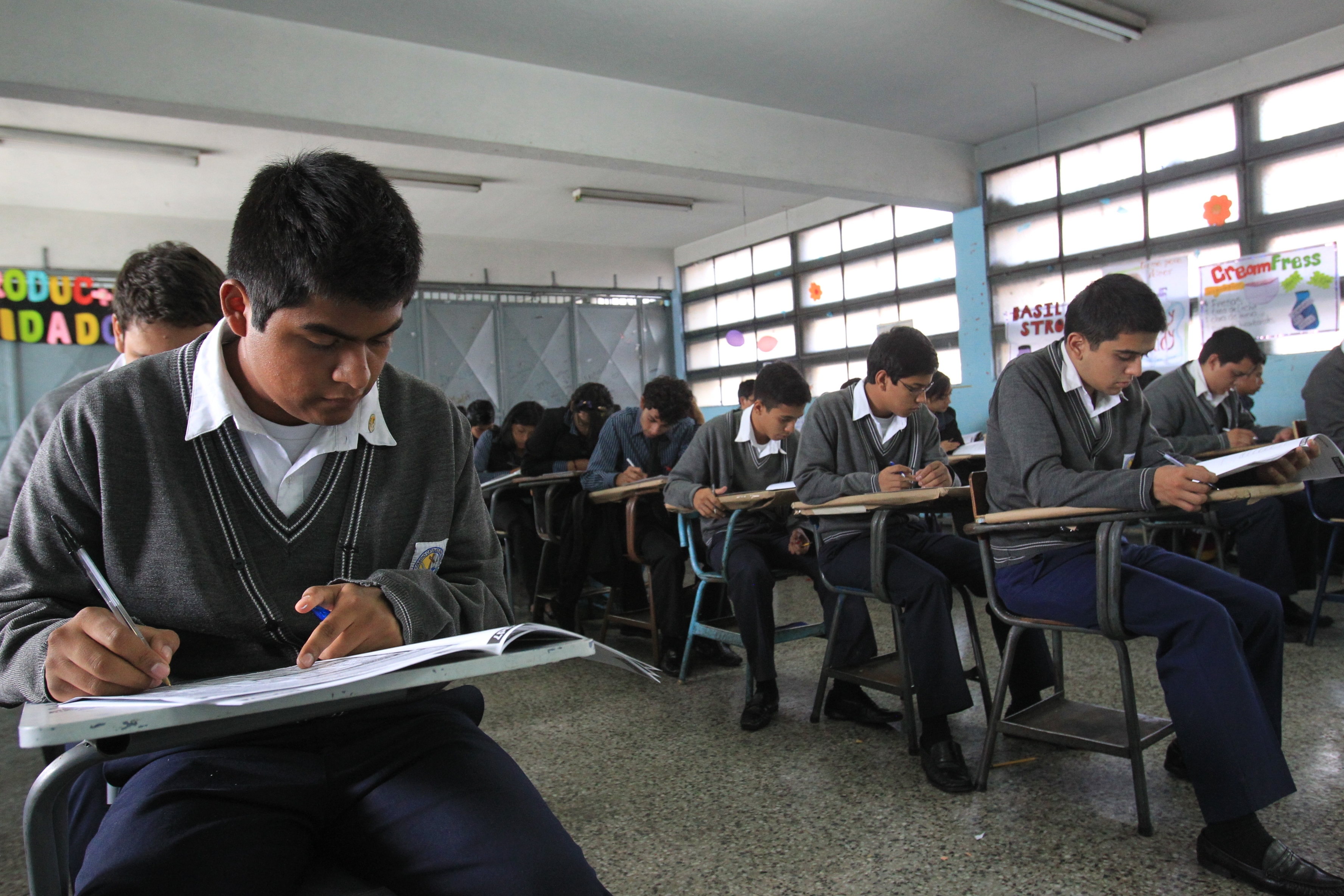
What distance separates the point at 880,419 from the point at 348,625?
2.25 m

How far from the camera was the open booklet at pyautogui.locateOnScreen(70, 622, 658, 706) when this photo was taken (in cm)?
67

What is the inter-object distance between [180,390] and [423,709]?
48 centimetres

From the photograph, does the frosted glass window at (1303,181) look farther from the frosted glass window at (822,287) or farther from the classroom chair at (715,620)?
the classroom chair at (715,620)

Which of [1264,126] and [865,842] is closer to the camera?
[865,842]

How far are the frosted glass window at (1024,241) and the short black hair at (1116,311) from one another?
17.2 feet

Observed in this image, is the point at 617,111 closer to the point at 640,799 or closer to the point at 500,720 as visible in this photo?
the point at 500,720

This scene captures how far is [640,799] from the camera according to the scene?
7.39ft

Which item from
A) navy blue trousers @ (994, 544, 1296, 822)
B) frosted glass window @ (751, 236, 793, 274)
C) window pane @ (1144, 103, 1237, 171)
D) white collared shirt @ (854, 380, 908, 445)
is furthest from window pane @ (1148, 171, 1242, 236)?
navy blue trousers @ (994, 544, 1296, 822)

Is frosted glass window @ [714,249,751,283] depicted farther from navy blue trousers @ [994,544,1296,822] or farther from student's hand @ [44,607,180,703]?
student's hand @ [44,607,180,703]

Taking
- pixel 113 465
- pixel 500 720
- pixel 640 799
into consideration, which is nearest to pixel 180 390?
pixel 113 465

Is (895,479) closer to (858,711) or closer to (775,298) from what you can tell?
(858,711)

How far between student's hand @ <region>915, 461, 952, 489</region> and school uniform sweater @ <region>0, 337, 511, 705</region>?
5.75ft

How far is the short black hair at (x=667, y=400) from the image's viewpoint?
4027 mm

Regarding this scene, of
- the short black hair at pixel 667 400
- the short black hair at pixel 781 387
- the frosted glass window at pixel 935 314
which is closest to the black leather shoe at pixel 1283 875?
the short black hair at pixel 781 387
